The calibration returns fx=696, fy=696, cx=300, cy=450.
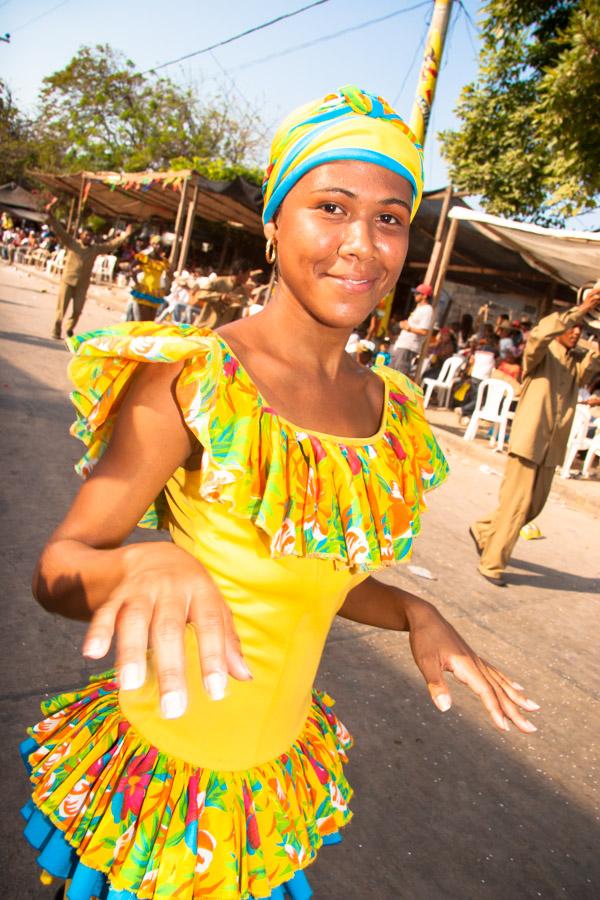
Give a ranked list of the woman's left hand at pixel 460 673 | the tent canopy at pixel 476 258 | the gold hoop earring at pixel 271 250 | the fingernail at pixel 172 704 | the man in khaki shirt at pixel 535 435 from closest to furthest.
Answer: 1. the fingernail at pixel 172 704
2. the woman's left hand at pixel 460 673
3. the gold hoop earring at pixel 271 250
4. the man in khaki shirt at pixel 535 435
5. the tent canopy at pixel 476 258

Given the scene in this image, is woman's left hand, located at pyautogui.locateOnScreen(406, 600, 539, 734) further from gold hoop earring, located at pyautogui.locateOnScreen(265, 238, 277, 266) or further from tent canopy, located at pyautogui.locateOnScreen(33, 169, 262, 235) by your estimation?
tent canopy, located at pyautogui.locateOnScreen(33, 169, 262, 235)

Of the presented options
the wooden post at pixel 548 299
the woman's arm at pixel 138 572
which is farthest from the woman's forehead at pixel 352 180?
the wooden post at pixel 548 299

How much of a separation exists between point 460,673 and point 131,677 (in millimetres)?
817

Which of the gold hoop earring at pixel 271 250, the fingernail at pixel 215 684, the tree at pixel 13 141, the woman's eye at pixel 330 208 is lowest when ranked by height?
the fingernail at pixel 215 684

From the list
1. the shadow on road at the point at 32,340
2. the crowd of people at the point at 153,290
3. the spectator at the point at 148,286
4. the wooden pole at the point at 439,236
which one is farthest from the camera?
the spectator at the point at 148,286

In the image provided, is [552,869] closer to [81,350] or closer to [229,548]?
[229,548]

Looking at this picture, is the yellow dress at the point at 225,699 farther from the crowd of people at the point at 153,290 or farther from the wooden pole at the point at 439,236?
the wooden pole at the point at 439,236

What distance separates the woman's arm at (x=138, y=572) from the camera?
2.27 feet

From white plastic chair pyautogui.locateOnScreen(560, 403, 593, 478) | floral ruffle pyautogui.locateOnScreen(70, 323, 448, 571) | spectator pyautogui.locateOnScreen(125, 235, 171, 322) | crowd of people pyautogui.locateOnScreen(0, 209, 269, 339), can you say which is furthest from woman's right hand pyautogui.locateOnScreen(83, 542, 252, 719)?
spectator pyautogui.locateOnScreen(125, 235, 171, 322)

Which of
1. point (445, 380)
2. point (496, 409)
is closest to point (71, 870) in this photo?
point (496, 409)

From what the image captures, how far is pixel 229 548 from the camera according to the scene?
118cm

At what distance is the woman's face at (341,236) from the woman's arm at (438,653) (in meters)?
0.60

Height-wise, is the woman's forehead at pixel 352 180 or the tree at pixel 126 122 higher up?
the tree at pixel 126 122

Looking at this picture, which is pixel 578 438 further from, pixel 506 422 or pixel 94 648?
pixel 94 648
